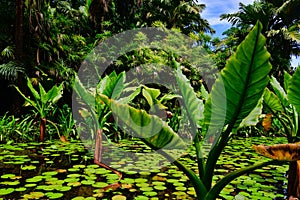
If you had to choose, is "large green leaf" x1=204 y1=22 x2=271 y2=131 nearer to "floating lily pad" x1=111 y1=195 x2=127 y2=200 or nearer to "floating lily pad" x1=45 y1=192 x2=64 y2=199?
"floating lily pad" x1=111 y1=195 x2=127 y2=200

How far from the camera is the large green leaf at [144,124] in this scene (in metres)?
1.09

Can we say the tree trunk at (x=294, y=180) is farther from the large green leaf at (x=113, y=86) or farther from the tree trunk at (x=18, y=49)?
the tree trunk at (x=18, y=49)

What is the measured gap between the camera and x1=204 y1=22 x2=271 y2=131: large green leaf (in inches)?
38.1

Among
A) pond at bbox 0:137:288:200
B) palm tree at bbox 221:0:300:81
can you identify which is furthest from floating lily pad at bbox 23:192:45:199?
palm tree at bbox 221:0:300:81

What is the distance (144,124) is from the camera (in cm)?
112

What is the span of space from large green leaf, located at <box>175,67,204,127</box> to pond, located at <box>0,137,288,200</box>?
59 cm

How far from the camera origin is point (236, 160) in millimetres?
3246

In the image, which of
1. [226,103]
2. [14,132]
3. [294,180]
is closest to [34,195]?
[226,103]

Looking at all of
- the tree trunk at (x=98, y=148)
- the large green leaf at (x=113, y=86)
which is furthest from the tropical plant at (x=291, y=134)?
the tree trunk at (x=98, y=148)

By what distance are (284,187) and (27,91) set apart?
177 inches

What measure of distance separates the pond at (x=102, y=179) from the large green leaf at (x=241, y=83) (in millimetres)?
762

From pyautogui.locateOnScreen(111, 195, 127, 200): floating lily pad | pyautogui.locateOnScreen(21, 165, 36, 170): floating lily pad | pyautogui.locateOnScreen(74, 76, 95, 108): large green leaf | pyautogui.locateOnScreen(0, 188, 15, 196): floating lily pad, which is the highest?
pyautogui.locateOnScreen(74, 76, 95, 108): large green leaf

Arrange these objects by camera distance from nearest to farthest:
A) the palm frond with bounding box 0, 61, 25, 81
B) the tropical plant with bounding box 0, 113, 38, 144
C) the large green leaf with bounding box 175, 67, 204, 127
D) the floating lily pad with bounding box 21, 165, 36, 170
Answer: the large green leaf with bounding box 175, 67, 204, 127, the floating lily pad with bounding box 21, 165, 36, 170, the tropical plant with bounding box 0, 113, 38, 144, the palm frond with bounding box 0, 61, 25, 81

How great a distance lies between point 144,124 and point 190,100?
0.48 metres
